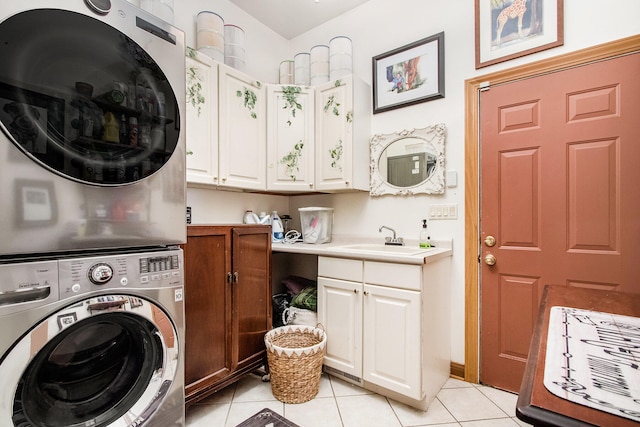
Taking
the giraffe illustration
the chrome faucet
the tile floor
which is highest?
the giraffe illustration

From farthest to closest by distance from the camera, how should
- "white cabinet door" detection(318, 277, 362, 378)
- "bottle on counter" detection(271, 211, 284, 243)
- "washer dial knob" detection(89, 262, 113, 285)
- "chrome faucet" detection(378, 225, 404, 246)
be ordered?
1. "bottle on counter" detection(271, 211, 284, 243)
2. "chrome faucet" detection(378, 225, 404, 246)
3. "white cabinet door" detection(318, 277, 362, 378)
4. "washer dial knob" detection(89, 262, 113, 285)

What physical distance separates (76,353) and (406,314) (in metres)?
1.48

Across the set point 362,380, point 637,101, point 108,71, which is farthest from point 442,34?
point 362,380

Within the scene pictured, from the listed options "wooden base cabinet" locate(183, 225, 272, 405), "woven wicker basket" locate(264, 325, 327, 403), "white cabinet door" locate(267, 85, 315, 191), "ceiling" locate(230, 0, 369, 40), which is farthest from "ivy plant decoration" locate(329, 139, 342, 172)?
"woven wicker basket" locate(264, 325, 327, 403)

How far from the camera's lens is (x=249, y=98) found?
237cm

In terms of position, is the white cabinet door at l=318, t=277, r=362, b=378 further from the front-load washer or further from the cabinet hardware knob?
the front-load washer

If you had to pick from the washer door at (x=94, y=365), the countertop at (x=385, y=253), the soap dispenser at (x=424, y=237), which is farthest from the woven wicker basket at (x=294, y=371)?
the soap dispenser at (x=424, y=237)

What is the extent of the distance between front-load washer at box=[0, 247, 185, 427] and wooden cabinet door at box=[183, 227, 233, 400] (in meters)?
0.38

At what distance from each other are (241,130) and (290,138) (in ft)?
1.38

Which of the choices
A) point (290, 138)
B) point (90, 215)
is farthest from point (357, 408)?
point (290, 138)

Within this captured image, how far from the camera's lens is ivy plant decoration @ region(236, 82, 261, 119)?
231 cm

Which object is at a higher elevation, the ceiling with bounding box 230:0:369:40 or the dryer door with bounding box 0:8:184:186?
the ceiling with bounding box 230:0:369:40

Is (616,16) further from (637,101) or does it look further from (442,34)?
(442,34)

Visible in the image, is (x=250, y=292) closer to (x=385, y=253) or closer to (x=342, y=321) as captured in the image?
(x=342, y=321)
